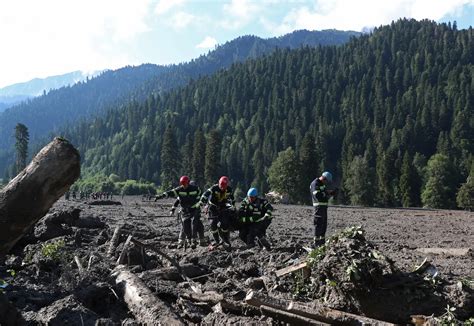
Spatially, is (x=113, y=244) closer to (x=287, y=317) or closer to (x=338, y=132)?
(x=287, y=317)

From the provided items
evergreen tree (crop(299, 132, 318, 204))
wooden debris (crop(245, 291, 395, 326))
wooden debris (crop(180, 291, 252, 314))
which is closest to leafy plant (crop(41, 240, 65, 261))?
wooden debris (crop(180, 291, 252, 314))

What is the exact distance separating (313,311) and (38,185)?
13.9ft

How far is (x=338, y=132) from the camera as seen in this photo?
486ft

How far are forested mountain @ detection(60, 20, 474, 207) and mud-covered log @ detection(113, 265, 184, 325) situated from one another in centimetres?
6743

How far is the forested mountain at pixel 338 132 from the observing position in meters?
83.6

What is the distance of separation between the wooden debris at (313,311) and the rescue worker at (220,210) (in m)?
7.68

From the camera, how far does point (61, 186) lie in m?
7.32

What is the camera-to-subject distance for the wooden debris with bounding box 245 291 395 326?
5.70 meters

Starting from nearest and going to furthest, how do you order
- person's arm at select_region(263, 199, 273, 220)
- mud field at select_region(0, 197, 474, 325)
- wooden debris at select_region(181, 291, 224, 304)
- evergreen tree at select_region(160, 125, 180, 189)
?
1. mud field at select_region(0, 197, 474, 325)
2. wooden debris at select_region(181, 291, 224, 304)
3. person's arm at select_region(263, 199, 273, 220)
4. evergreen tree at select_region(160, 125, 180, 189)

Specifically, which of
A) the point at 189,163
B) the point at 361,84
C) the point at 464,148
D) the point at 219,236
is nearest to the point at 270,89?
the point at 361,84

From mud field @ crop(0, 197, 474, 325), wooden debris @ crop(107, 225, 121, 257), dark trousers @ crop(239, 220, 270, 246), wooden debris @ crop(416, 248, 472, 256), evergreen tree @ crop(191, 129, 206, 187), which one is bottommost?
evergreen tree @ crop(191, 129, 206, 187)

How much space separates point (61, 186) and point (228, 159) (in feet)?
419

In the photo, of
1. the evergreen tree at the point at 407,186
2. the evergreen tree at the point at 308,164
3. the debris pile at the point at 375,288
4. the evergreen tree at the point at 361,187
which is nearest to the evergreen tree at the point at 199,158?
the evergreen tree at the point at 308,164

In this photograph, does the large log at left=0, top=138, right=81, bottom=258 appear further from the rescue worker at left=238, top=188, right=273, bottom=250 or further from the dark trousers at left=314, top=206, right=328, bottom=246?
the dark trousers at left=314, top=206, right=328, bottom=246
